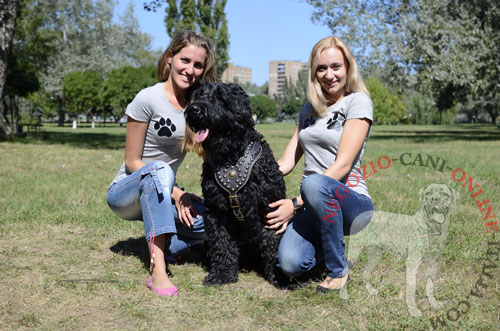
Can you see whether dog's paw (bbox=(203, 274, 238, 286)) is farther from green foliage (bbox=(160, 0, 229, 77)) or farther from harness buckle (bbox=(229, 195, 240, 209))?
green foliage (bbox=(160, 0, 229, 77))

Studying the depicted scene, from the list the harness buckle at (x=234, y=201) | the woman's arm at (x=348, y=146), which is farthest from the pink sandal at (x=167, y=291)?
the woman's arm at (x=348, y=146)

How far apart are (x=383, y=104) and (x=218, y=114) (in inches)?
3038

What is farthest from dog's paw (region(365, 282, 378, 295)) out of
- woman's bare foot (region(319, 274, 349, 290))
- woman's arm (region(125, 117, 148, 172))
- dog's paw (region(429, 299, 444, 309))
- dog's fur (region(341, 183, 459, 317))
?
woman's arm (region(125, 117, 148, 172))

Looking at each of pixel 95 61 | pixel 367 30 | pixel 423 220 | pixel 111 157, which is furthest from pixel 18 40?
pixel 423 220

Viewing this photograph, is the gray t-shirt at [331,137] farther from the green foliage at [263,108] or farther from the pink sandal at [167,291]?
the green foliage at [263,108]

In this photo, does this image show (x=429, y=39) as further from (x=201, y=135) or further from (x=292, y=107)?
(x=292, y=107)

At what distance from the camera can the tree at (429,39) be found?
18938 millimetres

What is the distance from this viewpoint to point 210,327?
2.71 m

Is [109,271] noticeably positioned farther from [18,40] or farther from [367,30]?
[18,40]

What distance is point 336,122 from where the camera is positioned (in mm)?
3410

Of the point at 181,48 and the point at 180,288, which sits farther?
the point at 181,48

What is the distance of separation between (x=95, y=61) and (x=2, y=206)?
37834 mm

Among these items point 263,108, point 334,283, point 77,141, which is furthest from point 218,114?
point 263,108

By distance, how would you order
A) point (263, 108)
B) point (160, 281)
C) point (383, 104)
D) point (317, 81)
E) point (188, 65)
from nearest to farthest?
point (160, 281)
point (317, 81)
point (188, 65)
point (383, 104)
point (263, 108)
